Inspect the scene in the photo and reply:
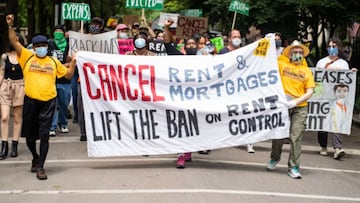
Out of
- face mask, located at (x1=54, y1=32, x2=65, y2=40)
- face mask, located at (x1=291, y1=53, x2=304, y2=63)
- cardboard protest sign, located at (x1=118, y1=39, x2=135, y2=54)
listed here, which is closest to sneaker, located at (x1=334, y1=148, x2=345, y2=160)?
face mask, located at (x1=291, y1=53, x2=304, y2=63)

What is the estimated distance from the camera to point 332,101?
1013 centimetres

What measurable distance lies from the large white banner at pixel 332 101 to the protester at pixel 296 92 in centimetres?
194

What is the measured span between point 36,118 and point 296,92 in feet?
11.3

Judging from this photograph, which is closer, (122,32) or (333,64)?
(333,64)

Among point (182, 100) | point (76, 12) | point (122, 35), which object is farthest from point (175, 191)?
point (76, 12)

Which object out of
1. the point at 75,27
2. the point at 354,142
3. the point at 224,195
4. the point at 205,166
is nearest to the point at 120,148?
the point at 205,166

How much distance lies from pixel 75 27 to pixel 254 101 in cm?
1098

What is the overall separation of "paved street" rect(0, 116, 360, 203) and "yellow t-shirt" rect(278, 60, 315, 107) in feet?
3.74

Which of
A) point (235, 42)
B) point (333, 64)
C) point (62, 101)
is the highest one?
Result: point (235, 42)

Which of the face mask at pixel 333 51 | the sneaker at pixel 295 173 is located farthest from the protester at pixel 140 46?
the face mask at pixel 333 51

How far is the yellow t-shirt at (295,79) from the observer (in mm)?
8070

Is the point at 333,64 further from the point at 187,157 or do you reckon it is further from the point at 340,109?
the point at 187,157

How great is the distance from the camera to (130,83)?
8.13 m

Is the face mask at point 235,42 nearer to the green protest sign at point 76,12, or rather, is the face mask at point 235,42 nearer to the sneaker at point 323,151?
the sneaker at point 323,151
